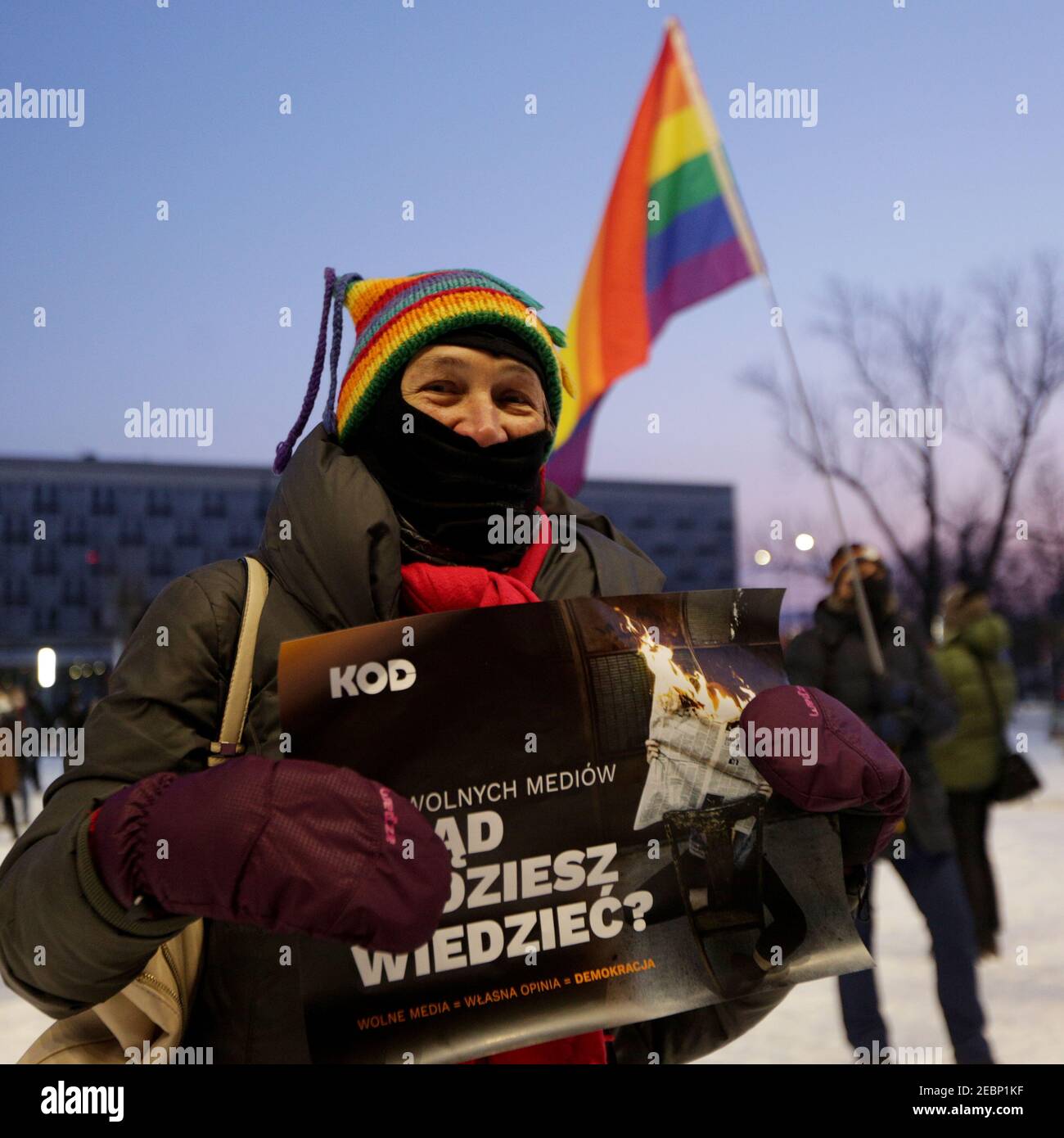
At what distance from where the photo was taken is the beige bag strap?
1281 mm

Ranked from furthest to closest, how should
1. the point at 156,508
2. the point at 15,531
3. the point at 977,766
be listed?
1. the point at 15,531
2. the point at 156,508
3. the point at 977,766

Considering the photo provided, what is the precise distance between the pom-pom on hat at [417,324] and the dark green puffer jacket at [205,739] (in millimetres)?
112

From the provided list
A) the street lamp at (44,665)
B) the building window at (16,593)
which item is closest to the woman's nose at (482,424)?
the street lamp at (44,665)

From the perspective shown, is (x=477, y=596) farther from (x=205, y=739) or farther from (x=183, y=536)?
(x=183, y=536)

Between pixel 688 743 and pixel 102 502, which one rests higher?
pixel 102 502

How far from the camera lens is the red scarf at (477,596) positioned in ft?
4.54

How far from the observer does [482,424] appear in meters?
1.48

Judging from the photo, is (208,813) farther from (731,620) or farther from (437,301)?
(437,301)

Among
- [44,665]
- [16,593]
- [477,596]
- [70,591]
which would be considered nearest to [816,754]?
[477,596]

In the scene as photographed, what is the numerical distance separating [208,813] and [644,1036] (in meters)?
0.78

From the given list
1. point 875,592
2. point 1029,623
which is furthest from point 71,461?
point 875,592

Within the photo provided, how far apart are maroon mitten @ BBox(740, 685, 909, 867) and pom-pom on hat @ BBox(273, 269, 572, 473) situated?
1.83 ft

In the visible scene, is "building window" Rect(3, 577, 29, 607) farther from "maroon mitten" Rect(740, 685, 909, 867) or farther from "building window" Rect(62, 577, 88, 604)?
"maroon mitten" Rect(740, 685, 909, 867)

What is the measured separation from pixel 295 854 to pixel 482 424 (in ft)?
2.15
